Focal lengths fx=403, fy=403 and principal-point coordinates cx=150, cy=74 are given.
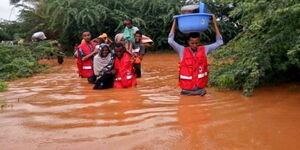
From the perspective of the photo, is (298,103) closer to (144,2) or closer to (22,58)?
(22,58)

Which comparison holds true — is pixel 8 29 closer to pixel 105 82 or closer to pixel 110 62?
pixel 110 62

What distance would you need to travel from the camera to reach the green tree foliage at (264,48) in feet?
19.0

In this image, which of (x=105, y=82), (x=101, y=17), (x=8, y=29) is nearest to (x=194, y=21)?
(x=105, y=82)

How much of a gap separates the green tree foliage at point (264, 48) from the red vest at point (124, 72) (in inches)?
62.7

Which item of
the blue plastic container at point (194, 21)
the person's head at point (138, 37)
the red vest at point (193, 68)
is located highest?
the blue plastic container at point (194, 21)

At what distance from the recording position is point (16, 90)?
25.8 ft

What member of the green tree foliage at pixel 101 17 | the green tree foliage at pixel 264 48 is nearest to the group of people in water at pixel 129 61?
the green tree foliage at pixel 264 48

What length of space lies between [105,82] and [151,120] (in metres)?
2.96

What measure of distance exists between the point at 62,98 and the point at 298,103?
3.62 metres

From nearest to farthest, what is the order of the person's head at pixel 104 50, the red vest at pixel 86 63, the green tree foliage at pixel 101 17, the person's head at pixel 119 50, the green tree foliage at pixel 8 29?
the person's head at pixel 119 50
the person's head at pixel 104 50
the red vest at pixel 86 63
the green tree foliage at pixel 101 17
the green tree foliage at pixel 8 29

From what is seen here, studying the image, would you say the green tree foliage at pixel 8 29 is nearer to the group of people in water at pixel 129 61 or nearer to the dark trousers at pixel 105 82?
the group of people in water at pixel 129 61

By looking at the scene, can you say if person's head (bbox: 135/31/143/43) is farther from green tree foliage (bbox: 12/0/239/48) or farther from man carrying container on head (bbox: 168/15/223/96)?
green tree foliage (bbox: 12/0/239/48)

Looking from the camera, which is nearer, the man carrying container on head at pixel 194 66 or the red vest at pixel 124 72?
the man carrying container on head at pixel 194 66

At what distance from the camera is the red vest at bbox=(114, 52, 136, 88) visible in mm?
7578
